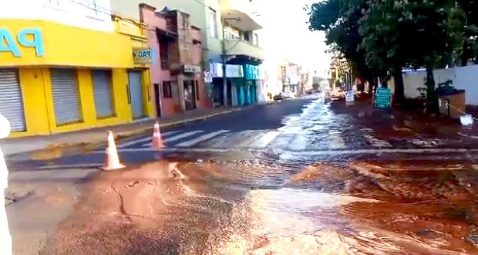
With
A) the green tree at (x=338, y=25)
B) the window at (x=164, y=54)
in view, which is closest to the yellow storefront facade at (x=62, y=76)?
the window at (x=164, y=54)

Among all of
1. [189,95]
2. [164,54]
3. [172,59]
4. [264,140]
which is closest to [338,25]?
[172,59]

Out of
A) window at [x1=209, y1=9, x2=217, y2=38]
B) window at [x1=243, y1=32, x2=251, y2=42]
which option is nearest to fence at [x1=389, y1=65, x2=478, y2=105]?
window at [x1=209, y1=9, x2=217, y2=38]

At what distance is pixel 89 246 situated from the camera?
15.6 ft

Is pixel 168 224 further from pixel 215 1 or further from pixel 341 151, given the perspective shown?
pixel 215 1

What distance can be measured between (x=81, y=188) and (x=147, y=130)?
1268 cm

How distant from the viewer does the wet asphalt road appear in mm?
4578

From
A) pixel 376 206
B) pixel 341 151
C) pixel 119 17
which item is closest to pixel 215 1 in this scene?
pixel 119 17

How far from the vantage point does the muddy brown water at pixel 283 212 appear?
452 centimetres

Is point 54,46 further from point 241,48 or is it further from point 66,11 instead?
point 241,48

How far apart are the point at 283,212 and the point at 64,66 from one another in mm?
16309

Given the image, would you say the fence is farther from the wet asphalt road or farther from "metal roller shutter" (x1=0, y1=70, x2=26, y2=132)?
"metal roller shutter" (x1=0, y1=70, x2=26, y2=132)

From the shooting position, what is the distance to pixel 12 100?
59.7ft

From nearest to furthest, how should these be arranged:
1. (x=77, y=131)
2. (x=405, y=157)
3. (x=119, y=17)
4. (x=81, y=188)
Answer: (x=81, y=188) → (x=405, y=157) → (x=77, y=131) → (x=119, y=17)

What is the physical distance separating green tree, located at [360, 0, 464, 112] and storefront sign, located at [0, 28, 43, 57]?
12.6m
